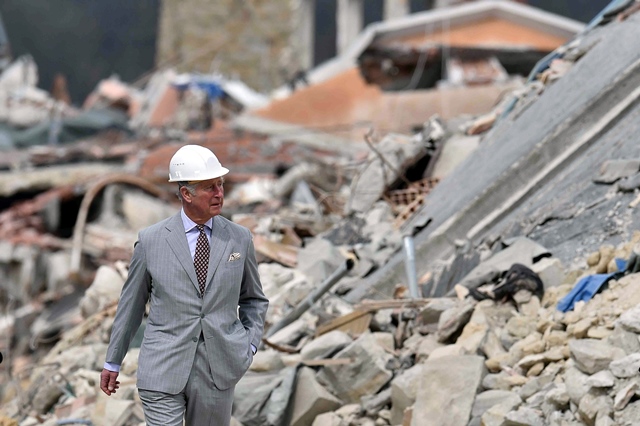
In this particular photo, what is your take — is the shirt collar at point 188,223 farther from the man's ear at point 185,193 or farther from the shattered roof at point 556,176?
the shattered roof at point 556,176

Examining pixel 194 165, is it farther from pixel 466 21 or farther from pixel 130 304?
pixel 466 21

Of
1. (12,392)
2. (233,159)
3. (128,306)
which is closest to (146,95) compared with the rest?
(233,159)

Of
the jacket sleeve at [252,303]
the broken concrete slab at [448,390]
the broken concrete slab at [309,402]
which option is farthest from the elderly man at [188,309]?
the broken concrete slab at [309,402]

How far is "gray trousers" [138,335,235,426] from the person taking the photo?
13.8 ft

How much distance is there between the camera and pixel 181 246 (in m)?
4.24

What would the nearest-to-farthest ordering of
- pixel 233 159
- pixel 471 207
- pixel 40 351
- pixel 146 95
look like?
pixel 471 207
pixel 40 351
pixel 233 159
pixel 146 95

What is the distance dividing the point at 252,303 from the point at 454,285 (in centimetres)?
213

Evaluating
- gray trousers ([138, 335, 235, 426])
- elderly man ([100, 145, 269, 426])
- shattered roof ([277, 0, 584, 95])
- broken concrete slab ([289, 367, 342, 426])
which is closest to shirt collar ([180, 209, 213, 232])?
elderly man ([100, 145, 269, 426])

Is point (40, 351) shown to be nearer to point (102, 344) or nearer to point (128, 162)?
point (102, 344)

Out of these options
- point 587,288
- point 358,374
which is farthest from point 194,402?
point 587,288

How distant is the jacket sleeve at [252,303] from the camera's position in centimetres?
445

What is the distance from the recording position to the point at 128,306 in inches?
169

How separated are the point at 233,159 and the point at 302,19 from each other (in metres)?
14.9

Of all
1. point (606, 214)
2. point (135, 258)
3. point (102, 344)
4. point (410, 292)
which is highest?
point (135, 258)
